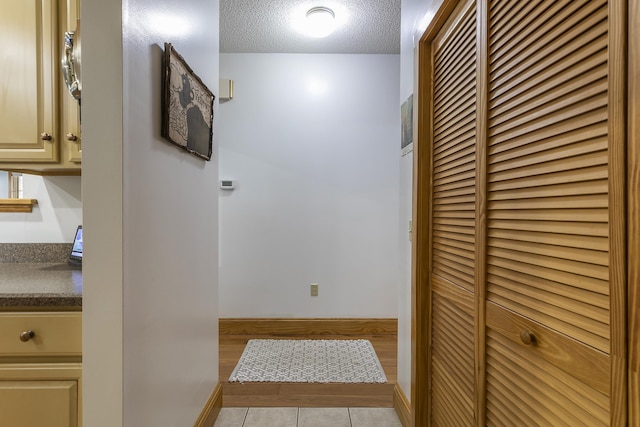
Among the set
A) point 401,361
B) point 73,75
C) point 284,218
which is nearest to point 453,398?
point 401,361

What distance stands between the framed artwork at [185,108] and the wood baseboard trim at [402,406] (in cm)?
170

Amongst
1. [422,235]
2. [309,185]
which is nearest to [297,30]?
[309,185]

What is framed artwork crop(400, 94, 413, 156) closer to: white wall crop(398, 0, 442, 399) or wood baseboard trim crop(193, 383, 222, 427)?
white wall crop(398, 0, 442, 399)

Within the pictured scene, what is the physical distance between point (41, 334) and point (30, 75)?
3.46 feet

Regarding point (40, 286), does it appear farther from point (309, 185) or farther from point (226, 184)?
point (309, 185)

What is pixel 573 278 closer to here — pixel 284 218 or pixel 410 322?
pixel 410 322

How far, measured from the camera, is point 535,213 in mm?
857

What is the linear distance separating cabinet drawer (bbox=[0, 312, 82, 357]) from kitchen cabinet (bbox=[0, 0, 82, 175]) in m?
0.67

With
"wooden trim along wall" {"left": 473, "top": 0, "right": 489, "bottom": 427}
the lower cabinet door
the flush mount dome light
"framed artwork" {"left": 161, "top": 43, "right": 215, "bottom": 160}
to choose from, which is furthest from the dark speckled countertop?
the flush mount dome light

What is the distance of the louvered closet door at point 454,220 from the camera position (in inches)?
48.1

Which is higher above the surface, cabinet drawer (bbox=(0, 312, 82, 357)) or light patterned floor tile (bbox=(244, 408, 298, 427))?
cabinet drawer (bbox=(0, 312, 82, 357))

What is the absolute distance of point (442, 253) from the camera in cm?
151

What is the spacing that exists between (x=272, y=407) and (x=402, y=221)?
1386 mm

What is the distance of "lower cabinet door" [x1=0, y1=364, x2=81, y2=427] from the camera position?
1.13m
